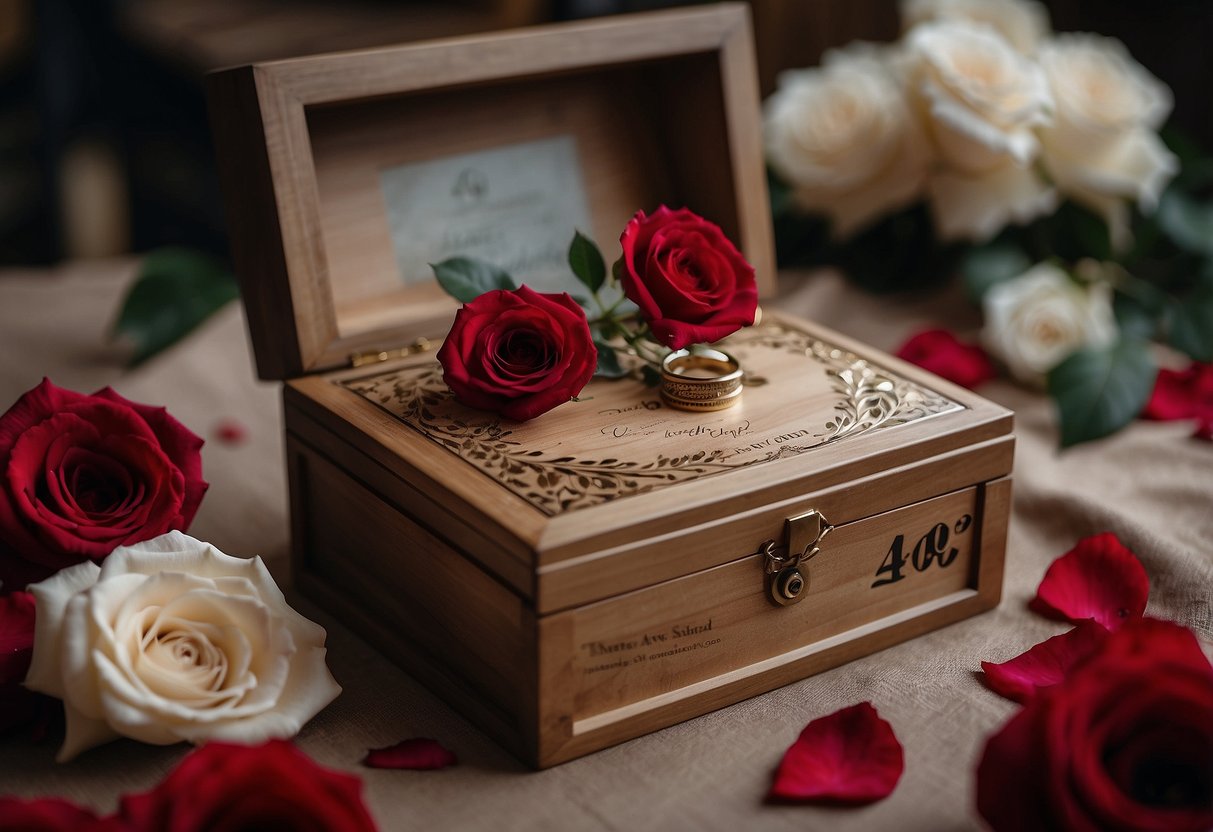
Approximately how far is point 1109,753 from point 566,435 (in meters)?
Answer: 0.44

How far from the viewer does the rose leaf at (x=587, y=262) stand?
108 centimetres

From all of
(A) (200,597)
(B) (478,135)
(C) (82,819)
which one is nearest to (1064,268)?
(B) (478,135)

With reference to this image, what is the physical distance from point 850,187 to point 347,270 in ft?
2.23

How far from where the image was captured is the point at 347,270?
46.6 inches

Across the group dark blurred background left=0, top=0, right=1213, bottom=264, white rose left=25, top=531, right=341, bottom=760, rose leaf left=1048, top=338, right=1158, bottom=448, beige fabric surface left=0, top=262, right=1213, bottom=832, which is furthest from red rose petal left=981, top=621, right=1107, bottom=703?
dark blurred background left=0, top=0, right=1213, bottom=264

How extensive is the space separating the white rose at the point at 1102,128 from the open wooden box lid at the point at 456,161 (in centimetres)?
43

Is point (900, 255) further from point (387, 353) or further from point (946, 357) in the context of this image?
point (387, 353)

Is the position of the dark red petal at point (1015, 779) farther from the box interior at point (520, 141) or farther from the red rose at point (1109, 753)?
the box interior at point (520, 141)

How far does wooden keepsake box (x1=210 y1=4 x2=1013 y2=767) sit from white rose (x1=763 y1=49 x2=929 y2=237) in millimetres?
300

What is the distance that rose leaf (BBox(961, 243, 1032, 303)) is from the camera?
1560 mm

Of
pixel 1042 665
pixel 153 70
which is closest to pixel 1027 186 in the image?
pixel 1042 665

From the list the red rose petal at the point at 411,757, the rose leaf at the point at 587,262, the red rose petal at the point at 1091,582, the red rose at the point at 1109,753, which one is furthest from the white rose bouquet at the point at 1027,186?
the red rose petal at the point at 411,757

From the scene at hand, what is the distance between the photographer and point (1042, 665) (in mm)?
978

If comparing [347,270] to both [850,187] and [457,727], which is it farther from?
[850,187]
